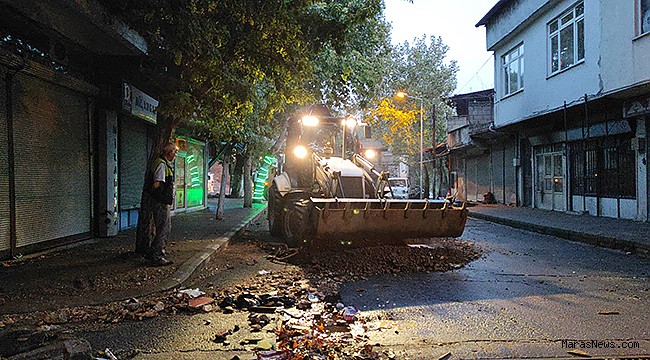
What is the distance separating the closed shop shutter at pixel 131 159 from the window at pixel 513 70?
15.8m

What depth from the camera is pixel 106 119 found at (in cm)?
1137

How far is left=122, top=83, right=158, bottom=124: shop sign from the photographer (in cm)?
1140

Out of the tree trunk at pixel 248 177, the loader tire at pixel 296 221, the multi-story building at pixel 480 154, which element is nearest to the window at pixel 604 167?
the multi-story building at pixel 480 154

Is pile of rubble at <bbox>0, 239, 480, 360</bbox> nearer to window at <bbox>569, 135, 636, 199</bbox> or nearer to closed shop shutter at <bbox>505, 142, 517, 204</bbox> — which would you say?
window at <bbox>569, 135, 636, 199</bbox>

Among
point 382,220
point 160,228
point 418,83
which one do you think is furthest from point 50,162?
point 418,83

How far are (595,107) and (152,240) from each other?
15.3 metres

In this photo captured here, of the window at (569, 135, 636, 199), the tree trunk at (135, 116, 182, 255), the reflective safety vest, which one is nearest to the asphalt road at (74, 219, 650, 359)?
the reflective safety vest

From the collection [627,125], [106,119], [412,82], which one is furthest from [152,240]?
[412,82]

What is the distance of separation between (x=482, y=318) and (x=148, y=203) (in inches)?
232

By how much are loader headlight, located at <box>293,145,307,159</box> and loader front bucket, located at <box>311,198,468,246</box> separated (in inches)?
117

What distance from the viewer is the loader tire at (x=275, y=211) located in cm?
1236

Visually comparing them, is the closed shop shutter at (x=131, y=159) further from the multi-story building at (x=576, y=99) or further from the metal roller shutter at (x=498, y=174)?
the metal roller shutter at (x=498, y=174)

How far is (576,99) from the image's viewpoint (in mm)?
16766

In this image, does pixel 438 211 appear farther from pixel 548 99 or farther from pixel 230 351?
pixel 548 99
